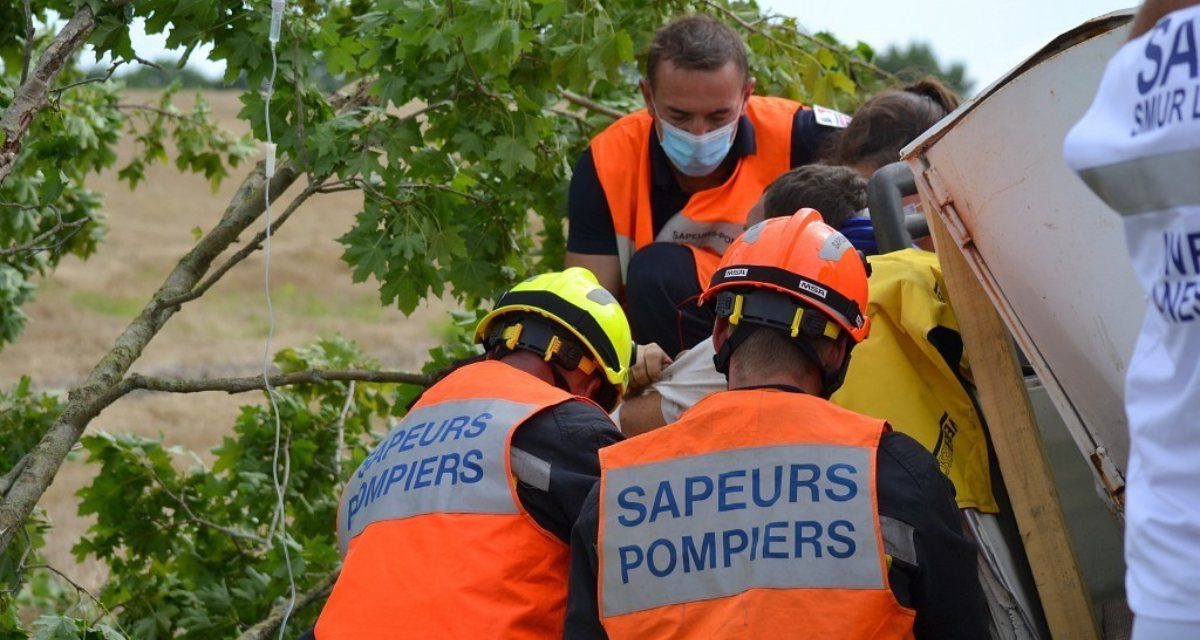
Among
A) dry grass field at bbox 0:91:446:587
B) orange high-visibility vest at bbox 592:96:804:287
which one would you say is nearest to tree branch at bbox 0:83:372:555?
orange high-visibility vest at bbox 592:96:804:287

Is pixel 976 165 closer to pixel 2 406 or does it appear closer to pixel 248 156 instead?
pixel 2 406

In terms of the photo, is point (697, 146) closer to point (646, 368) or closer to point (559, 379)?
point (646, 368)

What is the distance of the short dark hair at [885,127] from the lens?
421 cm

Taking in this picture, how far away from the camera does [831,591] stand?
2812 millimetres

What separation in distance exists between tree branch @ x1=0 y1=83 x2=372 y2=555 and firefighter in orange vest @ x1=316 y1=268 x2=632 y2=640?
1.43 m

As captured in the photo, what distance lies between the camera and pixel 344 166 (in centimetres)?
496

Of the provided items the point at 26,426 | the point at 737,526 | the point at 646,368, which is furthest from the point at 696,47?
the point at 26,426

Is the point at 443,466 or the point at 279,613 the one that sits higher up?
the point at 443,466

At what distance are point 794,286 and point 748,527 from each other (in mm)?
495

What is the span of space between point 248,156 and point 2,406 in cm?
190

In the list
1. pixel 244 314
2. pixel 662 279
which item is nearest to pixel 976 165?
pixel 662 279

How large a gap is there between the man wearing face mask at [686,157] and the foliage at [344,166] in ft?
0.72

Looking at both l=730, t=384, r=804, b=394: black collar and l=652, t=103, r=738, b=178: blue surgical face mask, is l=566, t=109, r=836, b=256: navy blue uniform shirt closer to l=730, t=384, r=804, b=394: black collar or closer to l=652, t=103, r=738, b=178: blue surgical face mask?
l=652, t=103, r=738, b=178: blue surgical face mask

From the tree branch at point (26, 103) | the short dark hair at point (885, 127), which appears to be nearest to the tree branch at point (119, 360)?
the tree branch at point (26, 103)
